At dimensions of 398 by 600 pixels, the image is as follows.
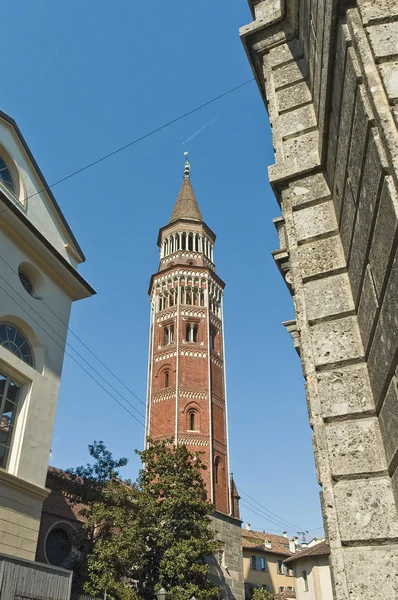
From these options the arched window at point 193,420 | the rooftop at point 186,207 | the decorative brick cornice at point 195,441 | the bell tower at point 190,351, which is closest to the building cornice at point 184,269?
the bell tower at point 190,351

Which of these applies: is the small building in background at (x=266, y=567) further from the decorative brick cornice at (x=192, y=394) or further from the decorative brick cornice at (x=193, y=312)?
the decorative brick cornice at (x=193, y=312)

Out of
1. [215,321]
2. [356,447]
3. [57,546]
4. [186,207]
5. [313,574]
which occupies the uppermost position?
[186,207]

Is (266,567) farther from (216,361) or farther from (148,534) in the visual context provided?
(148,534)

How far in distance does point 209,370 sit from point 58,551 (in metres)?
19.1

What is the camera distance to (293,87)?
559 centimetres

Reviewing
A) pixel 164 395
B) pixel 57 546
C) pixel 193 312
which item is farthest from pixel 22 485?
pixel 193 312

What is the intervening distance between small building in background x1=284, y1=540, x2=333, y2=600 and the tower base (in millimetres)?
3670

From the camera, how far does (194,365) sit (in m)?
38.0

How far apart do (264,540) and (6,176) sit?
4000cm

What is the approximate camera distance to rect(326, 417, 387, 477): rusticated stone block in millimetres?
3465

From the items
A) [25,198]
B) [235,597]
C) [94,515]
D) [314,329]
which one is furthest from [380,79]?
[235,597]

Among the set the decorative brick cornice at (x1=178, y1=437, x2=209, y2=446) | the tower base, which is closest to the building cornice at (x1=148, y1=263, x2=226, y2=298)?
the decorative brick cornice at (x1=178, y1=437, x2=209, y2=446)

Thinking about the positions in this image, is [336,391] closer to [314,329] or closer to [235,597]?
[314,329]

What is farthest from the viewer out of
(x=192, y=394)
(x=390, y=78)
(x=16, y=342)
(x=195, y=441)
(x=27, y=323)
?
(x=192, y=394)
